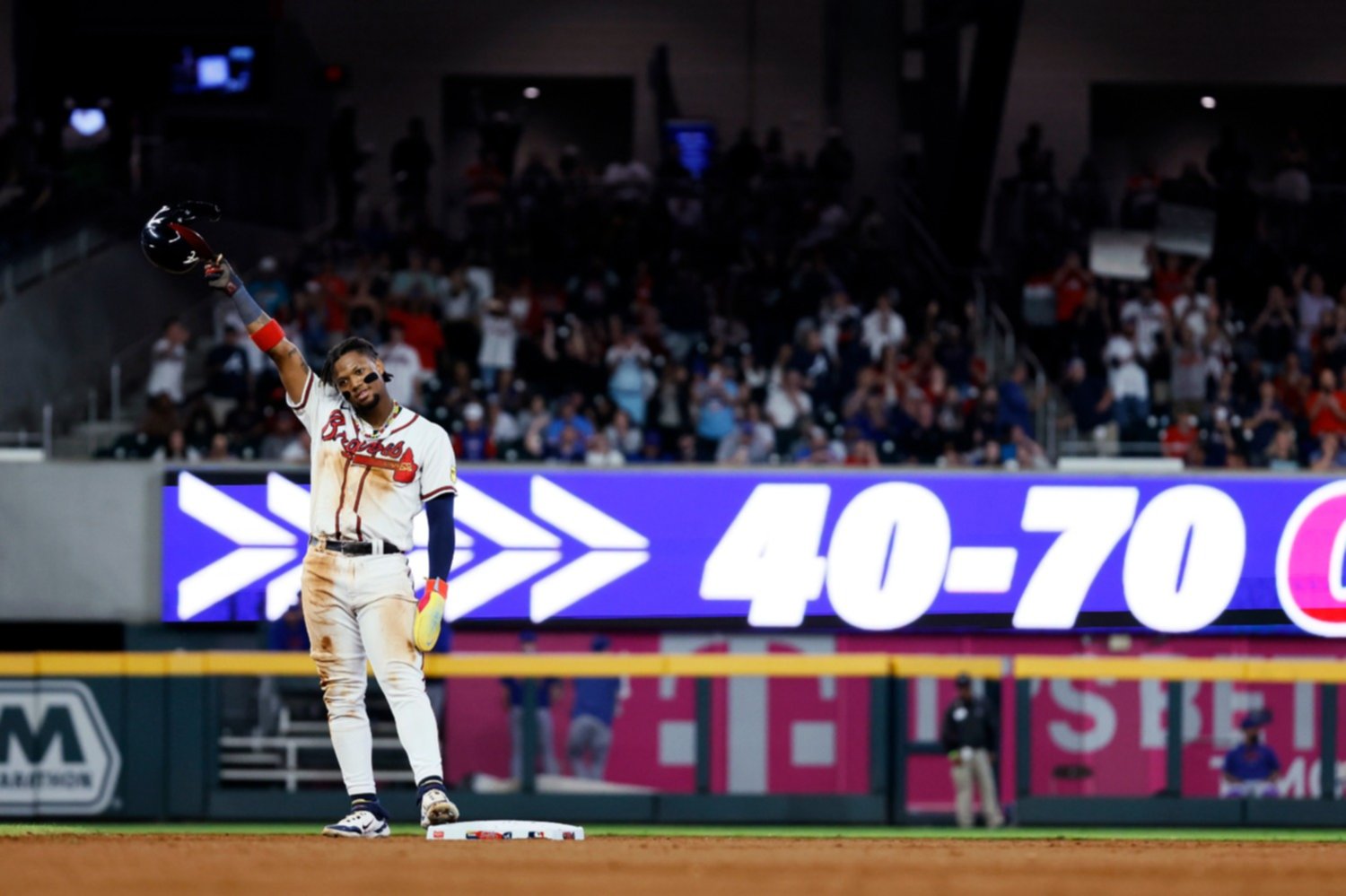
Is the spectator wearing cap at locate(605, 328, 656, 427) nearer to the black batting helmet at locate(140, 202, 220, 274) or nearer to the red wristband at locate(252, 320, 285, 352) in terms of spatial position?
the black batting helmet at locate(140, 202, 220, 274)

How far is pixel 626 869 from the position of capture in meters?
6.49

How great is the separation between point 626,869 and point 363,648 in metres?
2.03

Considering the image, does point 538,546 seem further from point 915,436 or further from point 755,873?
point 755,873

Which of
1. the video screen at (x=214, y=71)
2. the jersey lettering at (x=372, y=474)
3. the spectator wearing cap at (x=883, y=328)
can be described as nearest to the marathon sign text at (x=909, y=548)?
the spectator wearing cap at (x=883, y=328)

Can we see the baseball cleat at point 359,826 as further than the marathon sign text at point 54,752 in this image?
No

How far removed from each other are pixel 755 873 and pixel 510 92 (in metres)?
21.8

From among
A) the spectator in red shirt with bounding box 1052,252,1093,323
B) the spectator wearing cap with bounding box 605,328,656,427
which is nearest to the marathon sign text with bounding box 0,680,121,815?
the spectator wearing cap with bounding box 605,328,656,427

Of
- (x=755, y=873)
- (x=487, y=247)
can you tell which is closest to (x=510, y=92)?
(x=487, y=247)

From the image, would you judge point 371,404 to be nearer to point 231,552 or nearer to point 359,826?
point 359,826

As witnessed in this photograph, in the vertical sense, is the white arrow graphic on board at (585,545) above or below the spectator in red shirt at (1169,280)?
below

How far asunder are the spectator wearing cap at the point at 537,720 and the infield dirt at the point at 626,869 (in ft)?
22.7

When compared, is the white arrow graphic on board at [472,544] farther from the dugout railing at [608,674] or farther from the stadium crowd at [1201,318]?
the stadium crowd at [1201,318]

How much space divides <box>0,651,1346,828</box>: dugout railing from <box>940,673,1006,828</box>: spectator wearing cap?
149mm

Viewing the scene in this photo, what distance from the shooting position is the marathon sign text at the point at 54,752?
546 inches
